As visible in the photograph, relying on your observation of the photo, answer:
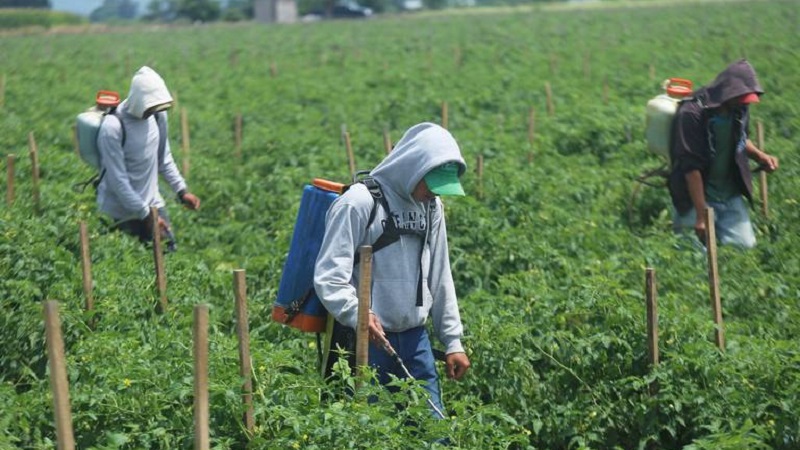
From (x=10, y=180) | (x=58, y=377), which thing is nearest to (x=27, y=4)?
(x=10, y=180)

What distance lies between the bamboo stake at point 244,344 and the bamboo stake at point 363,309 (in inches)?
19.9

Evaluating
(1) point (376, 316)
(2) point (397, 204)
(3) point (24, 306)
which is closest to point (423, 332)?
(1) point (376, 316)

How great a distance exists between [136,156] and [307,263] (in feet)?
11.3

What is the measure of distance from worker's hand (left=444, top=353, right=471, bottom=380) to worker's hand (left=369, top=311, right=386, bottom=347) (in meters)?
0.50

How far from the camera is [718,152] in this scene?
8.20 m

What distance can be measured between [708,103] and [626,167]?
3.95 meters

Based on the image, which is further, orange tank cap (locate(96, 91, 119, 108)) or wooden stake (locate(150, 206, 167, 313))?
orange tank cap (locate(96, 91, 119, 108))

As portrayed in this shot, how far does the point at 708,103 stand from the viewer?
811 cm

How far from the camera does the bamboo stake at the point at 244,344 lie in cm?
491

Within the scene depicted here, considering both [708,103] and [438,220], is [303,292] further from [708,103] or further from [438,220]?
[708,103]

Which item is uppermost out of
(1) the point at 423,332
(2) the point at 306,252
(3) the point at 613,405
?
(2) the point at 306,252

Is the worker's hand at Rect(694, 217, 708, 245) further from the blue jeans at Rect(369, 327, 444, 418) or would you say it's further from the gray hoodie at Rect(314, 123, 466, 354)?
the blue jeans at Rect(369, 327, 444, 418)

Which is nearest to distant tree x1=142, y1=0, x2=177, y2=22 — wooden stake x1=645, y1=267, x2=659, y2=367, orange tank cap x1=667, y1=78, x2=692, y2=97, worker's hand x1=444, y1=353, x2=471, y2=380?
orange tank cap x1=667, y1=78, x2=692, y2=97

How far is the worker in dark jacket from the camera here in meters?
7.96
